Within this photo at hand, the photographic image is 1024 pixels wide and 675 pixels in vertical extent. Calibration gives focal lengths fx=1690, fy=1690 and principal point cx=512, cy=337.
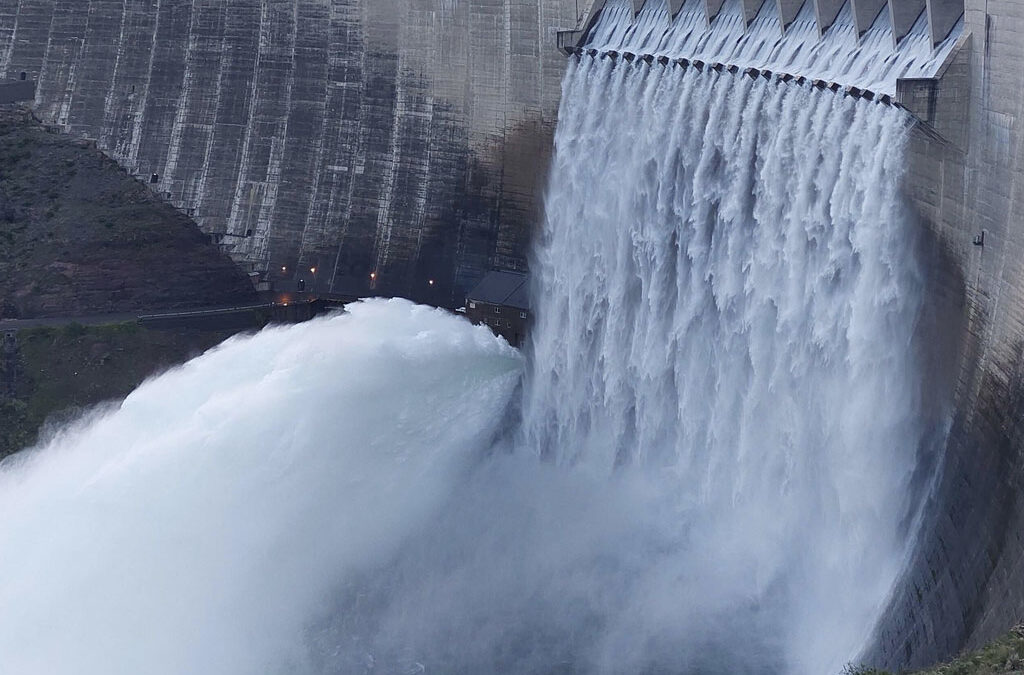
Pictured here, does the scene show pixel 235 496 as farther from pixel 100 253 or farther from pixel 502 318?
pixel 100 253

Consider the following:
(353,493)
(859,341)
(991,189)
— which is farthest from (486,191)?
(991,189)

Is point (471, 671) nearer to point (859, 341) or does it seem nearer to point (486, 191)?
point (859, 341)

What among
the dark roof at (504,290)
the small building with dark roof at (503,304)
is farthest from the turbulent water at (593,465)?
the dark roof at (504,290)

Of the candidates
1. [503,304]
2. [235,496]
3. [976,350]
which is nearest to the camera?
[976,350]

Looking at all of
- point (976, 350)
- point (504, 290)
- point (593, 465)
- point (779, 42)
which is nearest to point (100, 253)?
point (504, 290)

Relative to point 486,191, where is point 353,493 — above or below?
below

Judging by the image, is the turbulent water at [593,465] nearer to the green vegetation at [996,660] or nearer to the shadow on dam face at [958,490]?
the shadow on dam face at [958,490]

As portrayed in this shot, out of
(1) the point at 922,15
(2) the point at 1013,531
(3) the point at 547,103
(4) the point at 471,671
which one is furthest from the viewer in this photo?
(3) the point at 547,103
